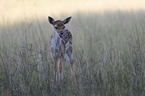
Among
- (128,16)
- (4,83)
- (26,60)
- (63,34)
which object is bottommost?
(4,83)

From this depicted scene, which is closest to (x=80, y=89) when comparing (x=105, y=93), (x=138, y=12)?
(x=105, y=93)

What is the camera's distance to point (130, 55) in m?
4.73

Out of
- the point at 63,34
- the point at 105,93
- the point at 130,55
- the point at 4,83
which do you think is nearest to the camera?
the point at 105,93

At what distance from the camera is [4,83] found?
4199mm

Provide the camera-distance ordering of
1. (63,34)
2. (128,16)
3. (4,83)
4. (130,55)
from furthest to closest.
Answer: (128,16) → (63,34) → (130,55) → (4,83)

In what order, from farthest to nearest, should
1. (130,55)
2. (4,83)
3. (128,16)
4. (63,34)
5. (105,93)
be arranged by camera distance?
(128,16) < (63,34) < (130,55) < (4,83) < (105,93)

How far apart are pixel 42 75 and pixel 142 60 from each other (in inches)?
67.9

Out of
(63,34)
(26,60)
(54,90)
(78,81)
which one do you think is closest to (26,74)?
(26,60)

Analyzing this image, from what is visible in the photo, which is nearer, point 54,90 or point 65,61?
point 54,90

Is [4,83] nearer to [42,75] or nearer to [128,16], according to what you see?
[42,75]

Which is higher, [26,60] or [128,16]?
[128,16]

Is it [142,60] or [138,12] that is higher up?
[138,12]

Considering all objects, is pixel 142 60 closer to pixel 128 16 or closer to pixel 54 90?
pixel 54 90

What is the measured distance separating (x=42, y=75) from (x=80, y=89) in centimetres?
75
